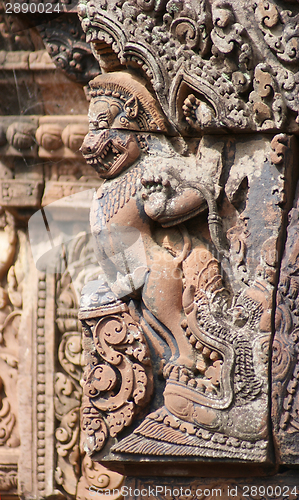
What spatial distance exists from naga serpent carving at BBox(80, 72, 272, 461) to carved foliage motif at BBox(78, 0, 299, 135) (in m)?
0.12

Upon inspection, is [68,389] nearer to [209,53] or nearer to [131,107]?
[131,107]

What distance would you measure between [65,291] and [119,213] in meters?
1.04

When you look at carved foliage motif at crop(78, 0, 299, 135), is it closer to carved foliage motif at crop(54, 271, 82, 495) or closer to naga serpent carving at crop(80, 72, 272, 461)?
naga serpent carving at crop(80, 72, 272, 461)

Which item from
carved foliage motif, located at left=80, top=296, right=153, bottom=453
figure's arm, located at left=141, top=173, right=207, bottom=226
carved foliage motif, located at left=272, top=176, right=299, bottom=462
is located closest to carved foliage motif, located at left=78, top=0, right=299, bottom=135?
figure's arm, located at left=141, top=173, right=207, bottom=226

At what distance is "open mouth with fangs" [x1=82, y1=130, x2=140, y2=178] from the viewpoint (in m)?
2.39

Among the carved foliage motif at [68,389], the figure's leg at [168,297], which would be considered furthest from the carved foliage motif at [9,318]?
the figure's leg at [168,297]

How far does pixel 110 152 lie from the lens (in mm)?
2426

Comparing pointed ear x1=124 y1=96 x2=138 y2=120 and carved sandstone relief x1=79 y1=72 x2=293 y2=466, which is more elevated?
pointed ear x1=124 y1=96 x2=138 y2=120

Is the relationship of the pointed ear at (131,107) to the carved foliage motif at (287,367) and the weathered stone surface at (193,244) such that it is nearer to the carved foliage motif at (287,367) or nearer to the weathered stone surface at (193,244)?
the weathered stone surface at (193,244)

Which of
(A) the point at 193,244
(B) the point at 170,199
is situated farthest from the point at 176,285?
(B) the point at 170,199

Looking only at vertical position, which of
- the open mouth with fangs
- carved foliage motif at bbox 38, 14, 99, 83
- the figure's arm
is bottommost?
the figure's arm

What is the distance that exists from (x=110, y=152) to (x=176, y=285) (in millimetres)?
571

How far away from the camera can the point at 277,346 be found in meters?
2.18

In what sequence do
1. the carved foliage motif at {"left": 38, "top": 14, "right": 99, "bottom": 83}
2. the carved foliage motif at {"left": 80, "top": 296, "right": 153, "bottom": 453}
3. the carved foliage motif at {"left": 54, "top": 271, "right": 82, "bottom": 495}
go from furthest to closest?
the carved foliage motif at {"left": 54, "top": 271, "right": 82, "bottom": 495}, the carved foliage motif at {"left": 38, "top": 14, "right": 99, "bottom": 83}, the carved foliage motif at {"left": 80, "top": 296, "right": 153, "bottom": 453}
